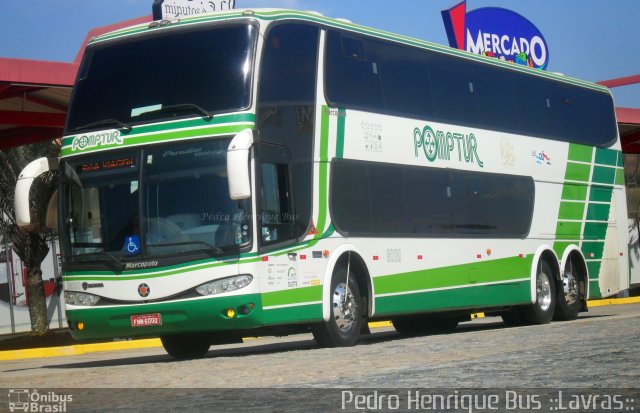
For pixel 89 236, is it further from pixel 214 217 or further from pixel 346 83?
pixel 346 83

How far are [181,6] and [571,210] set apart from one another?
9.34 m

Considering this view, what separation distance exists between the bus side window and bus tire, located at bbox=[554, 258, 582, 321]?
309 inches

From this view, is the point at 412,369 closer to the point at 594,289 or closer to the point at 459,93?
the point at 459,93

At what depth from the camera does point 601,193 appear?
21875 mm

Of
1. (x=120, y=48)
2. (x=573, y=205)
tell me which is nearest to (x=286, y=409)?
(x=120, y=48)

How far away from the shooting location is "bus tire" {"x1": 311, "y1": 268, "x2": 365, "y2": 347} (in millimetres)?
14633

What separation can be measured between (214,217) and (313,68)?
2525 millimetres

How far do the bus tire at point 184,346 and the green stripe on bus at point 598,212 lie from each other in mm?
8717

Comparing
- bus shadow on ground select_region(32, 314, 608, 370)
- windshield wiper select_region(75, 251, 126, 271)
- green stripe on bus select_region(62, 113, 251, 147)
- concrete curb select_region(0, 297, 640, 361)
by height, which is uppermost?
green stripe on bus select_region(62, 113, 251, 147)

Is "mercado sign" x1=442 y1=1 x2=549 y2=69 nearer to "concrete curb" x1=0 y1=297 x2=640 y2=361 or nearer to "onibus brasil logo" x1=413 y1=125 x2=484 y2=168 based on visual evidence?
"concrete curb" x1=0 y1=297 x2=640 y2=361

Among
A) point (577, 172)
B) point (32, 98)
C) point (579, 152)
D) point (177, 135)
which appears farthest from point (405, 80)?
point (32, 98)

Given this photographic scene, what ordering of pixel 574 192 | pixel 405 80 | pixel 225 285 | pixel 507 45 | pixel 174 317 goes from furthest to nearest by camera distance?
pixel 507 45
pixel 574 192
pixel 405 80
pixel 174 317
pixel 225 285

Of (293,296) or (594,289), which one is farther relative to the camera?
(594,289)

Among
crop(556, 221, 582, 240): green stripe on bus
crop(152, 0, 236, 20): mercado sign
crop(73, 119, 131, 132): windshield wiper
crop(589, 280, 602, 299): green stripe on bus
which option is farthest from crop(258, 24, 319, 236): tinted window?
crop(152, 0, 236, 20): mercado sign
